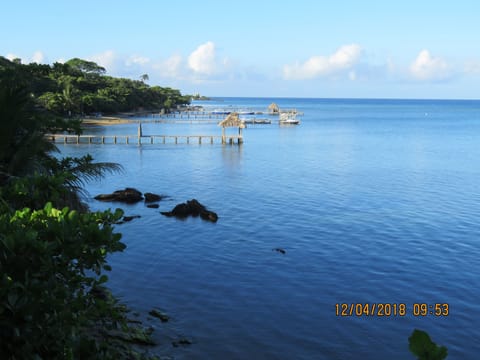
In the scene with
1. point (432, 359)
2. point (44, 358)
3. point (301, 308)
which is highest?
point (432, 359)

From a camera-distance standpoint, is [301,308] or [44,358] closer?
[44,358]

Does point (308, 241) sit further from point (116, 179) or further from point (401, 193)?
point (116, 179)

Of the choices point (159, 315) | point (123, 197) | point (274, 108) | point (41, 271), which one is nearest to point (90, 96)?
point (274, 108)

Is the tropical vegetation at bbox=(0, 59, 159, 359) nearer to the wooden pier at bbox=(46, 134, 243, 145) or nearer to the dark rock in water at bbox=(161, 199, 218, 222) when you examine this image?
the dark rock in water at bbox=(161, 199, 218, 222)

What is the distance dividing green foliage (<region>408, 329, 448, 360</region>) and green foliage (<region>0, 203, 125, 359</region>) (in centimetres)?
366

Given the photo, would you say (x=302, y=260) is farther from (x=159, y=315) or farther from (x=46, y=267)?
(x=46, y=267)

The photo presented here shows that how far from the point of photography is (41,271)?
5.20 m

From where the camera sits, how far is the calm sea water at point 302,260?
13133 millimetres

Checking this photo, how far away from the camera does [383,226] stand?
2428 cm

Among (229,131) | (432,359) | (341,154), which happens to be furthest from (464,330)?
(229,131)

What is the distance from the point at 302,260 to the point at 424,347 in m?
16.9

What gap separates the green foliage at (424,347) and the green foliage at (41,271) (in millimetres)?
3656

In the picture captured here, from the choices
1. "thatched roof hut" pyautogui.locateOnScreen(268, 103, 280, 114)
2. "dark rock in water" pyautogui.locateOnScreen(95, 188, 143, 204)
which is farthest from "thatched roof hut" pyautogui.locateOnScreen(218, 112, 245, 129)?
"thatched roof hut" pyautogui.locateOnScreen(268, 103, 280, 114)

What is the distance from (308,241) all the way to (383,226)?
15.8 ft
